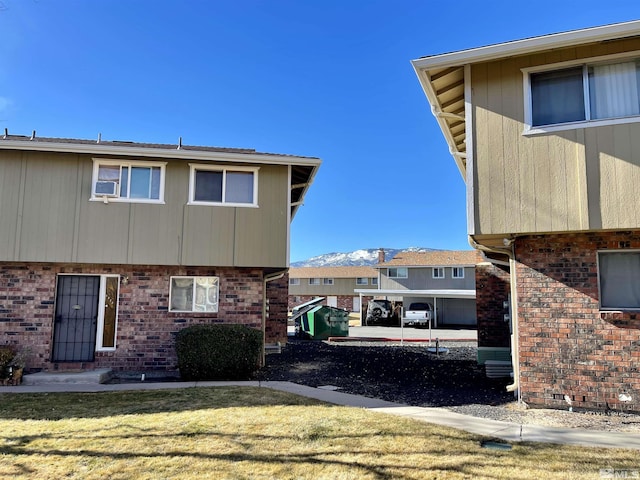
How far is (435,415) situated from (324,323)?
14.9 meters

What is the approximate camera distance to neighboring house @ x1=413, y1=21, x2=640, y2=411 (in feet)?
21.2

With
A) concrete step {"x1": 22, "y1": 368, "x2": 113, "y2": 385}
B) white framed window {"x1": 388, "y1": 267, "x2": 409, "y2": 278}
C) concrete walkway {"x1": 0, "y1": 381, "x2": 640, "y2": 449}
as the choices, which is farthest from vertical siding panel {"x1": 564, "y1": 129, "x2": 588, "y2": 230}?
white framed window {"x1": 388, "y1": 267, "x2": 409, "y2": 278}

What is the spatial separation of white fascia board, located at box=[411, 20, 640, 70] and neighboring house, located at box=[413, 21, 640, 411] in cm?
2

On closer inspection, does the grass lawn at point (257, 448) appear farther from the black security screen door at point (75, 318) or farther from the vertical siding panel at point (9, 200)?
the vertical siding panel at point (9, 200)

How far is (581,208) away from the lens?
6527 mm

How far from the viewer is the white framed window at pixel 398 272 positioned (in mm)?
36875

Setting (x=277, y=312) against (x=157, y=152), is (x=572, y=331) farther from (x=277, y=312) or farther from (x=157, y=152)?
(x=277, y=312)

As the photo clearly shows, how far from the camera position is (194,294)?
10.5 metres

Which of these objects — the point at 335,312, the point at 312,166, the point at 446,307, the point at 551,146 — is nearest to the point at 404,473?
the point at 551,146

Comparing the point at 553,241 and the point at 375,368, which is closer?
the point at 553,241

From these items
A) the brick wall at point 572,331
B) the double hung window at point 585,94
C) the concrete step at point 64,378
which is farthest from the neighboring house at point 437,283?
the double hung window at point 585,94

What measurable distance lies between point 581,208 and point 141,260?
8668 millimetres

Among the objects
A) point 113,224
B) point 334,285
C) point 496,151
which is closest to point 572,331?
point 496,151

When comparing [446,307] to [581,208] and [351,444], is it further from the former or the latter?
[351,444]
